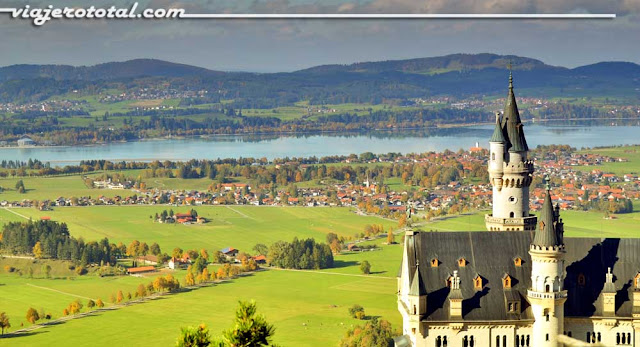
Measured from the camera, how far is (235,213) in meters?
194

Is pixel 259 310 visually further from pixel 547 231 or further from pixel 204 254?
pixel 547 231

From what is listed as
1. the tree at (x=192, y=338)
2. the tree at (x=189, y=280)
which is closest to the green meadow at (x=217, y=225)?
the tree at (x=189, y=280)

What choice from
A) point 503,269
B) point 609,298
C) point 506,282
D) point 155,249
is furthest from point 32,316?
point 609,298

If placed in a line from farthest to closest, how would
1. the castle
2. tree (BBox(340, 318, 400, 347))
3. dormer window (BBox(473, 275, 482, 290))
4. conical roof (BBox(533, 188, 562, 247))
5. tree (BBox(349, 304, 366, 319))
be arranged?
tree (BBox(349, 304, 366, 319)) < tree (BBox(340, 318, 400, 347)) < dormer window (BBox(473, 275, 482, 290)) < the castle < conical roof (BBox(533, 188, 562, 247))

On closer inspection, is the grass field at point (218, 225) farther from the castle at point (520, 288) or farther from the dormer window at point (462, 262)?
the dormer window at point (462, 262)

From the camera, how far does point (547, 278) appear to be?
60812mm

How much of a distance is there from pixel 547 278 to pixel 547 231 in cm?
250

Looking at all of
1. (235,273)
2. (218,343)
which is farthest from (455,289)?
(235,273)

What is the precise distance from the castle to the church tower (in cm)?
475

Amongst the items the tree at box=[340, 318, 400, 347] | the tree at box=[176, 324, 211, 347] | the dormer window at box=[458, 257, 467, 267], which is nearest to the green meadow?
the tree at box=[340, 318, 400, 347]

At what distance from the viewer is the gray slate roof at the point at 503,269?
62.1 metres

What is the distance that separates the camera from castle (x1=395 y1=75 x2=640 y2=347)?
201 ft

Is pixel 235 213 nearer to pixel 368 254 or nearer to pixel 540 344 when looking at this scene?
pixel 368 254

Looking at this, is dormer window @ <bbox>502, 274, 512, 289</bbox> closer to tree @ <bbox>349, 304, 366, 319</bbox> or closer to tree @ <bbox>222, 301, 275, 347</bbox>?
tree @ <bbox>222, 301, 275, 347</bbox>
